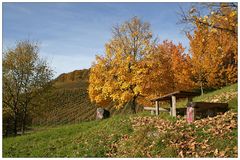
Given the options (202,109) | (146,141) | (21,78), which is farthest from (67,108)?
(146,141)

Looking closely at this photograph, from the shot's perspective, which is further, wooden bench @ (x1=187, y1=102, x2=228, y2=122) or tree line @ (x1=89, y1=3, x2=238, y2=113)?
tree line @ (x1=89, y1=3, x2=238, y2=113)

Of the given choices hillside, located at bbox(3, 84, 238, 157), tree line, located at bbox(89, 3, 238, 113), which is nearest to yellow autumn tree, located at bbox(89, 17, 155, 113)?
tree line, located at bbox(89, 3, 238, 113)

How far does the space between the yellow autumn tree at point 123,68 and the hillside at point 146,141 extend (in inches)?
248

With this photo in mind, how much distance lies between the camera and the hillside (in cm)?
1059

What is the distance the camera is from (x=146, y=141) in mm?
12086

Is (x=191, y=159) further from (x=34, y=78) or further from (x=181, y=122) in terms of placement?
(x=34, y=78)

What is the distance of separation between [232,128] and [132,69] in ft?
42.8

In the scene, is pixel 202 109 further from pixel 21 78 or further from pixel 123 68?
pixel 21 78

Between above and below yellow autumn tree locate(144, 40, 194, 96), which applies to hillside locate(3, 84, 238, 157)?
below

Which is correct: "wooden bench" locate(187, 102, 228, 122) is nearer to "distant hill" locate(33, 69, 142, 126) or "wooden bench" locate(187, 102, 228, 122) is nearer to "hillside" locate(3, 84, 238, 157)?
"hillside" locate(3, 84, 238, 157)

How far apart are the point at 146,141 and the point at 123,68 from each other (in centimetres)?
1185

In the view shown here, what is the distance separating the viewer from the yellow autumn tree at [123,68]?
23500 mm

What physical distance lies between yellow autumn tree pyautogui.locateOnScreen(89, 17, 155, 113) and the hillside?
20.7 feet

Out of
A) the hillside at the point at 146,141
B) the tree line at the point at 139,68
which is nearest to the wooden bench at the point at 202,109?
the hillside at the point at 146,141
